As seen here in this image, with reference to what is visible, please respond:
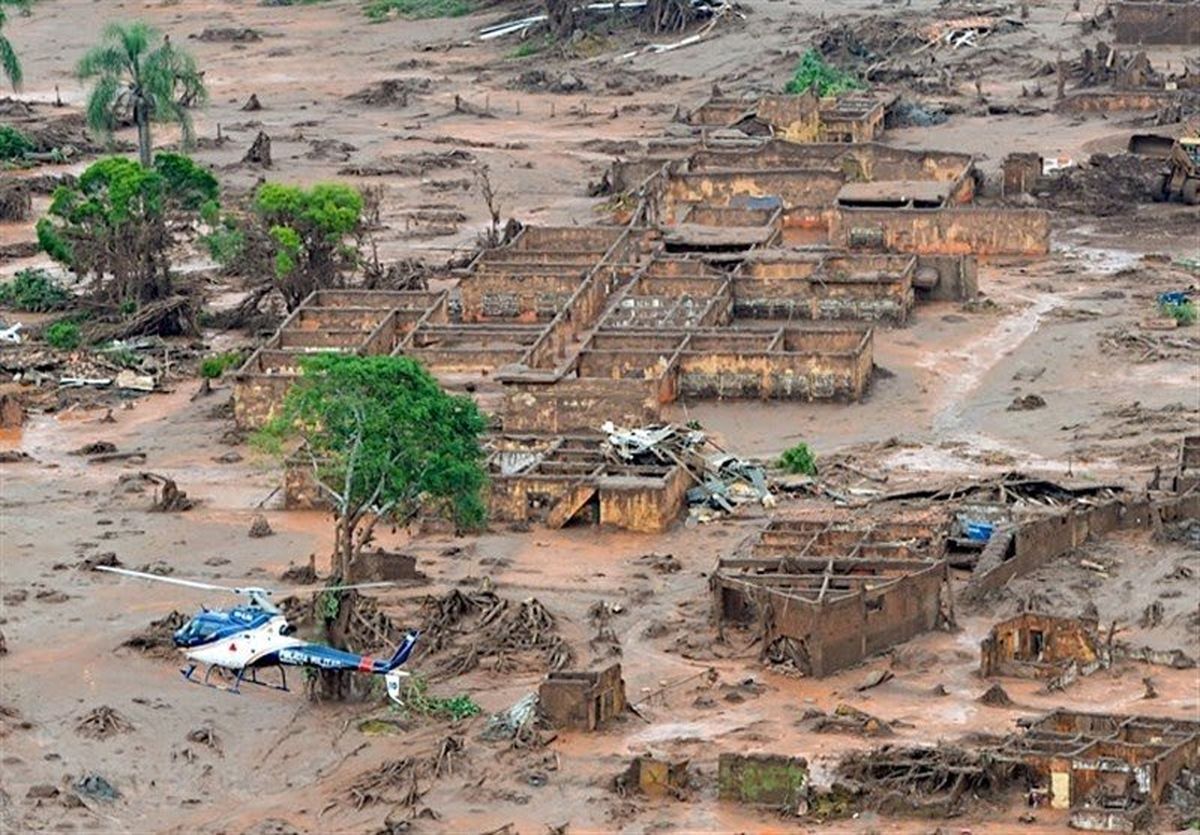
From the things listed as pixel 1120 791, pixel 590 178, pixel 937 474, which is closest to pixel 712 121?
pixel 590 178

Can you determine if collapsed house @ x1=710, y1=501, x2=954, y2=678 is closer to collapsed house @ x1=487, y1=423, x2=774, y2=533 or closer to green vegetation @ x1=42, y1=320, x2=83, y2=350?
collapsed house @ x1=487, y1=423, x2=774, y2=533

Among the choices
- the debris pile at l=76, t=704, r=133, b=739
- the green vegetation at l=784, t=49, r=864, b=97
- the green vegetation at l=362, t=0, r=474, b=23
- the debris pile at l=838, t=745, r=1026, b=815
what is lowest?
the green vegetation at l=362, t=0, r=474, b=23

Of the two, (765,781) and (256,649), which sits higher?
(256,649)

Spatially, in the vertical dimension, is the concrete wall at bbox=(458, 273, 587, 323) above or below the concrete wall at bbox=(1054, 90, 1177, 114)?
above

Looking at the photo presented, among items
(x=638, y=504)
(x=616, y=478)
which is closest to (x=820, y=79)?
(x=616, y=478)

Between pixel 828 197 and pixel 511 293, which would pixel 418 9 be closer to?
pixel 828 197

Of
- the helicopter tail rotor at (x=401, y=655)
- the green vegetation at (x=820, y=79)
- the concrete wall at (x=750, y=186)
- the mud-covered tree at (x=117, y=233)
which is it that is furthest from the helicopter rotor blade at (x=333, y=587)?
the green vegetation at (x=820, y=79)

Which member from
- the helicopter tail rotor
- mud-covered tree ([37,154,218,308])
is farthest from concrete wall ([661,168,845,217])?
the helicopter tail rotor

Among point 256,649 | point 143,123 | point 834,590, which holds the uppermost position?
point 143,123
